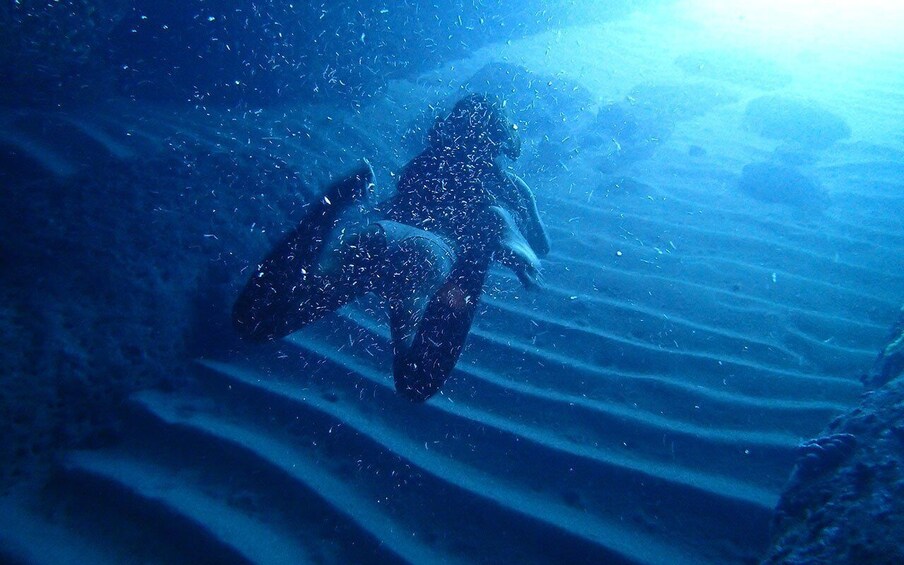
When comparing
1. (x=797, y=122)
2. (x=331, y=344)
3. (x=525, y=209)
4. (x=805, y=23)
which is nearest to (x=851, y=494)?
(x=525, y=209)

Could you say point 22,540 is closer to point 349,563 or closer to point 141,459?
point 141,459

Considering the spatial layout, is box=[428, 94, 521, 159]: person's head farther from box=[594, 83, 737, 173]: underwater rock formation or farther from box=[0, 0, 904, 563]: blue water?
box=[594, 83, 737, 173]: underwater rock formation

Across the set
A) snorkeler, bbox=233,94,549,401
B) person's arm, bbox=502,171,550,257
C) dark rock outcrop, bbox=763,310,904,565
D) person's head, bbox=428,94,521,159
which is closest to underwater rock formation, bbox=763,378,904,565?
dark rock outcrop, bbox=763,310,904,565

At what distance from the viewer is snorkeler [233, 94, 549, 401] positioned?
95.2 inches

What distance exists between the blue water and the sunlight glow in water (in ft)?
53.9

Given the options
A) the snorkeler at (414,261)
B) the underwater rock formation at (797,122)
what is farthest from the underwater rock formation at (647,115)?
the snorkeler at (414,261)

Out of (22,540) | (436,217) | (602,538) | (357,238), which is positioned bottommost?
(22,540)

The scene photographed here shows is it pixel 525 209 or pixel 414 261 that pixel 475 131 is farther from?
pixel 414 261

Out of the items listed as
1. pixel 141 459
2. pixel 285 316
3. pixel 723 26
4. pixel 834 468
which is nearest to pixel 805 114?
pixel 834 468

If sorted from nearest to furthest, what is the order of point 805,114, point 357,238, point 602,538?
point 602,538 → point 357,238 → point 805,114

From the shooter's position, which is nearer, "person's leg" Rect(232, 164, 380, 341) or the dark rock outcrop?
the dark rock outcrop

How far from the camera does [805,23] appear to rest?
938 inches

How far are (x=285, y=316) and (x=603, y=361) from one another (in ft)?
8.80

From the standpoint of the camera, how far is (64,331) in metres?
2.50
